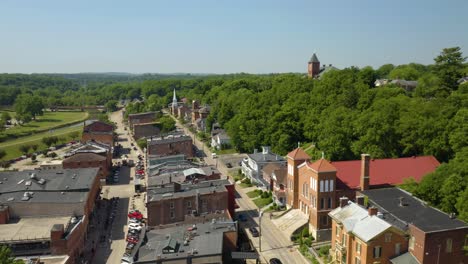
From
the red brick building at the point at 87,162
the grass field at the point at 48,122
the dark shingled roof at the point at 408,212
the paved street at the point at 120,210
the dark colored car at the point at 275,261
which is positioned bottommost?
the grass field at the point at 48,122

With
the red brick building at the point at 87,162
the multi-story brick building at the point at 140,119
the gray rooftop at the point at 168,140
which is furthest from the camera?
the multi-story brick building at the point at 140,119

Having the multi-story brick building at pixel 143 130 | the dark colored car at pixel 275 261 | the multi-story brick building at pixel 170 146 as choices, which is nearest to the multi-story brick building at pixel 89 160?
the multi-story brick building at pixel 170 146

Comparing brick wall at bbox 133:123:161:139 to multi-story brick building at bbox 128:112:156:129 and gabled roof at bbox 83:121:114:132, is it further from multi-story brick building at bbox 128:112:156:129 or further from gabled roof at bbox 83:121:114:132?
multi-story brick building at bbox 128:112:156:129

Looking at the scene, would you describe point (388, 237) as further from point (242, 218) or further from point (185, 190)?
point (185, 190)

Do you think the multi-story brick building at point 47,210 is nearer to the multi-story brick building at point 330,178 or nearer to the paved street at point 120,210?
the paved street at point 120,210

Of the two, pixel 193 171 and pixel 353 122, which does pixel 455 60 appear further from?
pixel 193 171

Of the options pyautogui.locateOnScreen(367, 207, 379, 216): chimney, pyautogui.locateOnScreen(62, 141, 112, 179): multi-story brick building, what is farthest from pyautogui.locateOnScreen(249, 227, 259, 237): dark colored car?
pyautogui.locateOnScreen(62, 141, 112, 179): multi-story brick building

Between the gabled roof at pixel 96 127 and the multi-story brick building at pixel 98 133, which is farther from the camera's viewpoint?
the gabled roof at pixel 96 127
